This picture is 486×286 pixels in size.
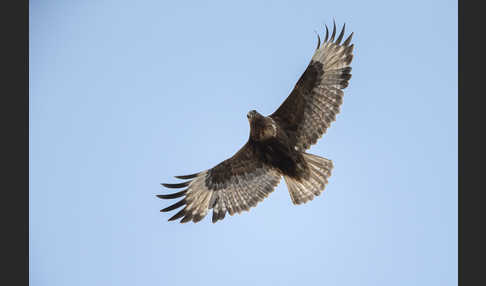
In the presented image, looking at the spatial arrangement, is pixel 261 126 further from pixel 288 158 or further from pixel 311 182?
pixel 311 182

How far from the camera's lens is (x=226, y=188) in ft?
33.8

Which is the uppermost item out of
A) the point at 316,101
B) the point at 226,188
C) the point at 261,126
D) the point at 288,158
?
the point at 316,101

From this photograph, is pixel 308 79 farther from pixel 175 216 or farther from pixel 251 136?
pixel 175 216

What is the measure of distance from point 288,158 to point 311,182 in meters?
0.63

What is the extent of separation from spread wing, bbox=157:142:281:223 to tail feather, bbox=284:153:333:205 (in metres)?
0.39

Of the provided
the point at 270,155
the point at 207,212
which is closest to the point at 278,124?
the point at 270,155

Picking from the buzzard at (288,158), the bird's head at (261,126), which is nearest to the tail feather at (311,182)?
the buzzard at (288,158)

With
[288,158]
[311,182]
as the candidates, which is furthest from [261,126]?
[311,182]

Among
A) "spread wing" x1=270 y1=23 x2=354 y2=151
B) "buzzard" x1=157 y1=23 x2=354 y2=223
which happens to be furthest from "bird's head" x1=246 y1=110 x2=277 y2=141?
"spread wing" x1=270 y1=23 x2=354 y2=151

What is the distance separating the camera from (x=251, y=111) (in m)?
9.33

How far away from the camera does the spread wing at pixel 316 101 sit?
984 centimetres

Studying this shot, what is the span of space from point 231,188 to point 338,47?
3.16 meters

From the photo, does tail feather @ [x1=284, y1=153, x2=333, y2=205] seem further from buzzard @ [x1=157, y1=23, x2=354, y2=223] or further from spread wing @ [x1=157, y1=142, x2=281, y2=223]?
spread wing @ [x1=157, y1=142, x2=281, y2=223]

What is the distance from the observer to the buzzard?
9.82m
